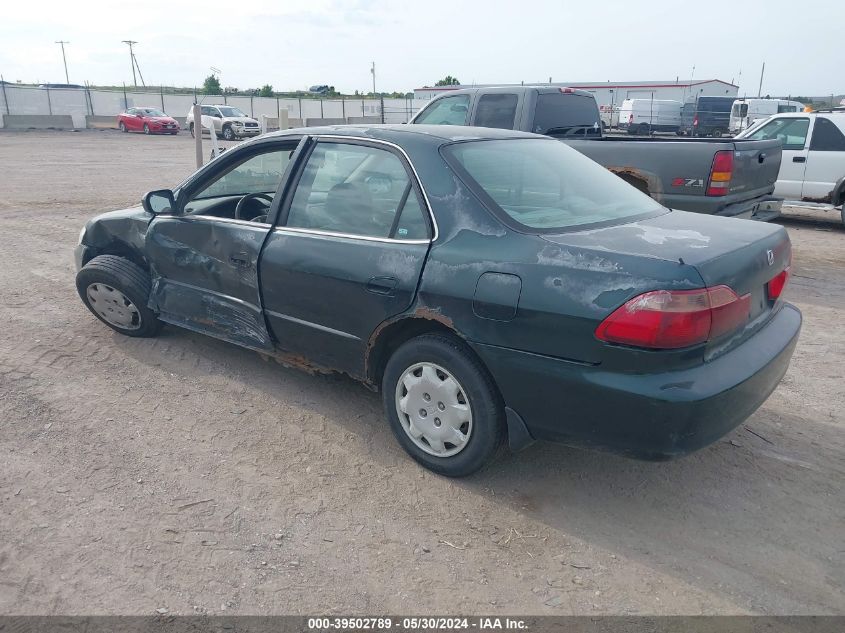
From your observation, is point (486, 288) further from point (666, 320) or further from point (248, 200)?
point (248, 200)

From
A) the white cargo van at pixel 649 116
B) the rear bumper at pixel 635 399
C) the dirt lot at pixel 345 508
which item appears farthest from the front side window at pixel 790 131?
the white cargo van at pixel 649 116

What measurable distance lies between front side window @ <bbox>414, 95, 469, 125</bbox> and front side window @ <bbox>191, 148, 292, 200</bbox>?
163 inches

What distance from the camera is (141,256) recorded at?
4820 mm

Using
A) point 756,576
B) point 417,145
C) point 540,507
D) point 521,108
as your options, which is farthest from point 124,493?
point 521,108

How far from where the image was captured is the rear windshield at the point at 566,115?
8.12m

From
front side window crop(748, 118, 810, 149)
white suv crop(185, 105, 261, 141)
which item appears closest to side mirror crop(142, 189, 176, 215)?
front side window crop(748, 118, 810, 149)

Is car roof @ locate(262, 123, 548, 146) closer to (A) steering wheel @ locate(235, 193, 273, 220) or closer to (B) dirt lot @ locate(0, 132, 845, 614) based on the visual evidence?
(A) steering wheel @ locate(235, 193, 273, 220)

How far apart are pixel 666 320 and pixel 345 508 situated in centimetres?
168

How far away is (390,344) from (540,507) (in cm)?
111

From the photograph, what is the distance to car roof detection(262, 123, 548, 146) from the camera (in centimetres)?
350

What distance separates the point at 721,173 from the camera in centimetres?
662

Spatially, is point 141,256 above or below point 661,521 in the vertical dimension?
above

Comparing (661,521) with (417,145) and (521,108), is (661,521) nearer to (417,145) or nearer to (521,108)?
(417,145)

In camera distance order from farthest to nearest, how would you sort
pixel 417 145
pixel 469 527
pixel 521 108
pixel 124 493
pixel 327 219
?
pixel 521 108 → pixel 327 219 → pixel 417 145 → pixel 124 493 → pixel 469 527
